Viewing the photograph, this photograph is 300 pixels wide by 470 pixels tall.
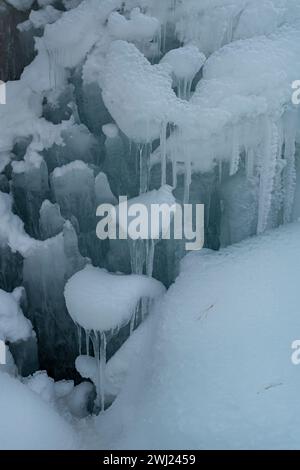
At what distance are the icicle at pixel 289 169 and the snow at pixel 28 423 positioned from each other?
157 inches

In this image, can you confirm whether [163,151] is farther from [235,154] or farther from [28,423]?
[28,423]

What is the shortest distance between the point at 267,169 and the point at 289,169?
0.49m

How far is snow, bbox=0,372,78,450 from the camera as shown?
210 inches

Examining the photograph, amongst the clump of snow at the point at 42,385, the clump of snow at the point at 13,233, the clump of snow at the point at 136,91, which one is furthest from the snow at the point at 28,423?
the clump of snow at the point at 136,91

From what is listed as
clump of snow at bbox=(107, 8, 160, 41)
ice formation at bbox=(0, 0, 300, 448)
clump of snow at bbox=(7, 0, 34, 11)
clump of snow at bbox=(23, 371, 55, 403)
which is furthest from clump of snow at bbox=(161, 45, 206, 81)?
clump of snow at bbox=(23, 371, 55, 403)

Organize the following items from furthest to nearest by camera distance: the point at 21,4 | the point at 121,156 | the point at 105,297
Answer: the point at 21,4 → the point at 121,156 → the point at 105,297

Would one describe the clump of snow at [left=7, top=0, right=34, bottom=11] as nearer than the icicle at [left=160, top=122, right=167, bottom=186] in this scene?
No

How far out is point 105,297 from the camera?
6230 millimetres

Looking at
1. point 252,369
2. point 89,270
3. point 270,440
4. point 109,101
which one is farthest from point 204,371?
point 109,101

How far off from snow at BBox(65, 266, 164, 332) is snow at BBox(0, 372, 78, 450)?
0.99m

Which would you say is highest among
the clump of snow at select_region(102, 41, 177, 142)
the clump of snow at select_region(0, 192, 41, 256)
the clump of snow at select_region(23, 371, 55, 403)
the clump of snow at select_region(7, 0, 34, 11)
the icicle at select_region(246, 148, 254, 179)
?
the clump of snow at select_region(7, 0, 34, 11)

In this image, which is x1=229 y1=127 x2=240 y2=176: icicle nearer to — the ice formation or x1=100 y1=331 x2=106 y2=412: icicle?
the ice formation

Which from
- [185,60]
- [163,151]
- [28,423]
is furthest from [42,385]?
[185,60]
